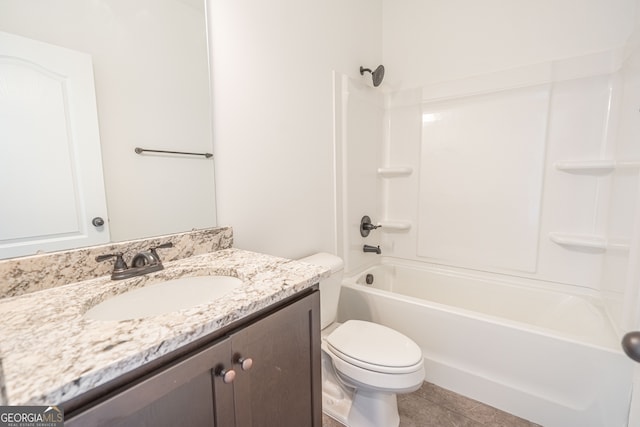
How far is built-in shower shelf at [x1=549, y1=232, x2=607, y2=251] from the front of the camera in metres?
1.61

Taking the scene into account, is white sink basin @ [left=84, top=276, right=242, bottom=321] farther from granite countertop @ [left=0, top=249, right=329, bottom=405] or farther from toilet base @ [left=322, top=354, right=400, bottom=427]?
toilet base @ [left=322, top=354, right=400, bottom=427]

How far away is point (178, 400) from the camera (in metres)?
0.56

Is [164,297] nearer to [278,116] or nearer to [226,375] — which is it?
[226,375]

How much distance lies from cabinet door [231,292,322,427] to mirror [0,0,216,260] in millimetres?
595

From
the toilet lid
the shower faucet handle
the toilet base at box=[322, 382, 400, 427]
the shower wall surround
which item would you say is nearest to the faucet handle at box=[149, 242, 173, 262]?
the toilet lid

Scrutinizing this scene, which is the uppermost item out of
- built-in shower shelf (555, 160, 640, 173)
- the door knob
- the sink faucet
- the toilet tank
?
built-in shower shelf (555, 160, 640, 173)

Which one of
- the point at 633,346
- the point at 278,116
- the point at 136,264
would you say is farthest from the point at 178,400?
the point at 278,116

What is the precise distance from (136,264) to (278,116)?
36.8 inches

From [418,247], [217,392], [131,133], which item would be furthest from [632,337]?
[418,247]

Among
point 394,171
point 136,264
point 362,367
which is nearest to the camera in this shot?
point 136,264

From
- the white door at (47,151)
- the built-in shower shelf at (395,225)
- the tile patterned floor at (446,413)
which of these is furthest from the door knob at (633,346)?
the built-in shower shelf at (395,225)

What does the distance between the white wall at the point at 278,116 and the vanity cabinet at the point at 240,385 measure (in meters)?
0.61

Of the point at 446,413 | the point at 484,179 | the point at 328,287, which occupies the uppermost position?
the point at 484,179

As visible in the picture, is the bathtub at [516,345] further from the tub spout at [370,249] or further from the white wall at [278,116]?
the white wall at [278,116]
